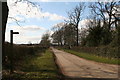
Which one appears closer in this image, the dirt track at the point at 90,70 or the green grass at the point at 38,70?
the green grass at the point at 38,70

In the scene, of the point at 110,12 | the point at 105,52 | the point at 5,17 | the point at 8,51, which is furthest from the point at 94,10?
the point at 5,17

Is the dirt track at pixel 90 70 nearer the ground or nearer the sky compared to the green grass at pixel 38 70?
nearer the ground

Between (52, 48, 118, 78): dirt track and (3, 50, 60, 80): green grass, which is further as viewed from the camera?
(52, 48, 118, 78): dirt track

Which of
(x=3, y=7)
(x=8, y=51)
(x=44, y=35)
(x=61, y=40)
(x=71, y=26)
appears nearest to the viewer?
(x=3, y=7)

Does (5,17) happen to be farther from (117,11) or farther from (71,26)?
(71,26)

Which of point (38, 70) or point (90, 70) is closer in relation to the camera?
point (38, 70)

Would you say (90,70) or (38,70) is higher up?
(38,70)

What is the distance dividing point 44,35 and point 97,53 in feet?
326

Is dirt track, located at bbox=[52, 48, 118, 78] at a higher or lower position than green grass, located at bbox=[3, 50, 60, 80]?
lower

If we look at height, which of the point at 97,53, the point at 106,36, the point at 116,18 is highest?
the point at 116,18

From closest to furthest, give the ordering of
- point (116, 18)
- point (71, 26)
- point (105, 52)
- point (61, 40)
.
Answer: point (105, 52)
point (116, 18)
point (71, 26)
point (61, 40)

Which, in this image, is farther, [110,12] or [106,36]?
[110,12]

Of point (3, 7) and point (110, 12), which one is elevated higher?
point (110, 12)

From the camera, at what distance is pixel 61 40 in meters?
130
